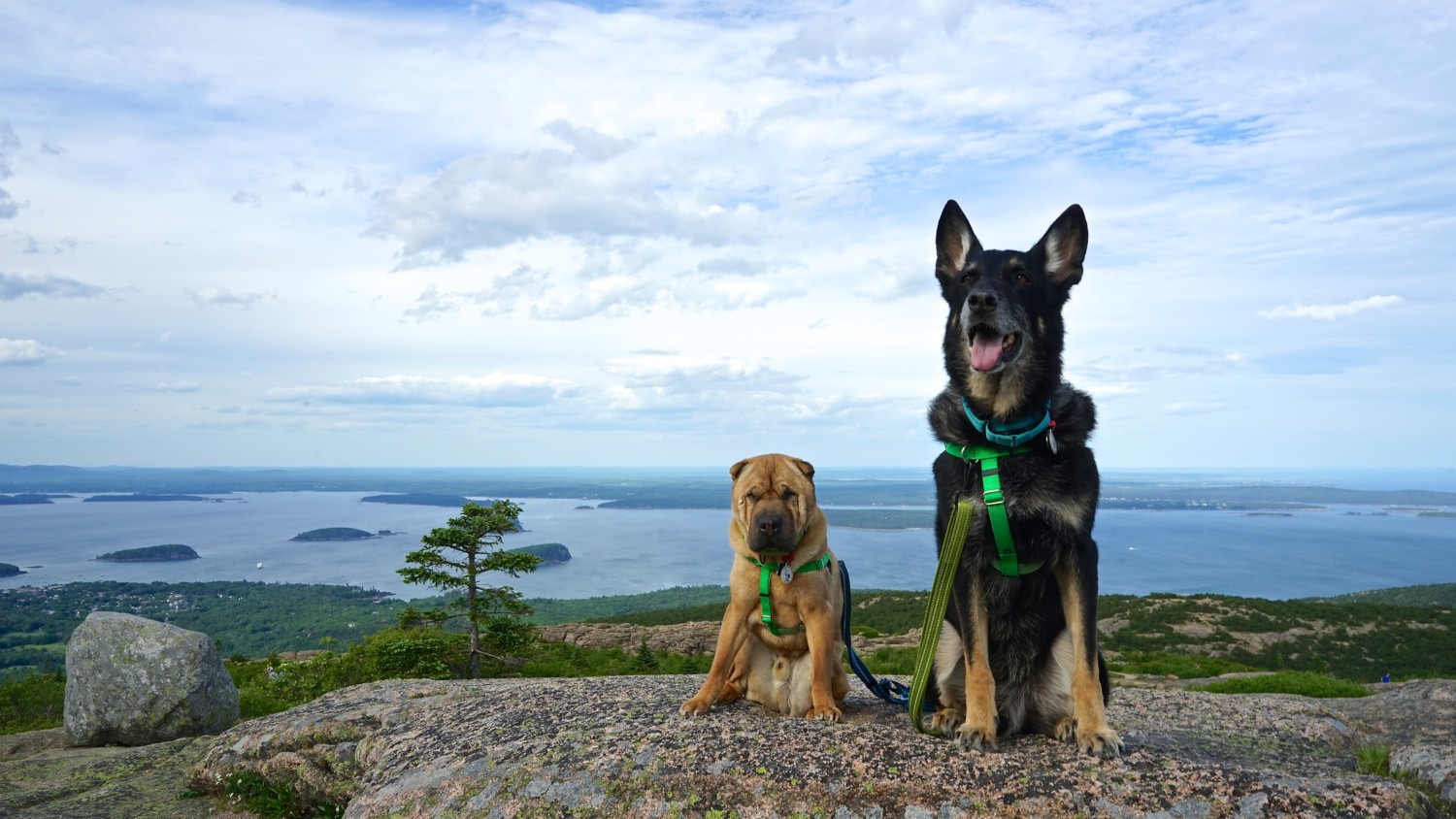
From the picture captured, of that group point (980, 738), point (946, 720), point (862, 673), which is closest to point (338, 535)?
point (862, 673)

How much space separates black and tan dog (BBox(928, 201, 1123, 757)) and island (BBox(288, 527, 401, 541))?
7357 inches

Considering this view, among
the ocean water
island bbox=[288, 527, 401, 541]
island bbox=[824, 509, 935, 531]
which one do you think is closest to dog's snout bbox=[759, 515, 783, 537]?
the ocean water

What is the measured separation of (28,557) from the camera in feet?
474

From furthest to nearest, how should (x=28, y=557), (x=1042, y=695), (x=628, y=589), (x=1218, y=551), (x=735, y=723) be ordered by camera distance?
(x=1218, y=551) < (x=28, y=557) < (x=628, y=589) < (x=735, y=723) < (x=1042, y=695)

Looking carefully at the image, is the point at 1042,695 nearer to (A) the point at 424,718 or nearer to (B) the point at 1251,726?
(B) the point at 1251,726

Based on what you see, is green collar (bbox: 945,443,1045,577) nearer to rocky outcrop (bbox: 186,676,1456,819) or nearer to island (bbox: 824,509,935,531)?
rocky outcrop (bbox: 186,676,1456,819)

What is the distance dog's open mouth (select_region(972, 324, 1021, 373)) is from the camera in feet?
12.1

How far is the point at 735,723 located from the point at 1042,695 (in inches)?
68.0

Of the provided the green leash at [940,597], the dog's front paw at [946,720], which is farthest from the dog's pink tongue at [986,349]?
the dog's front paw at [946,720]

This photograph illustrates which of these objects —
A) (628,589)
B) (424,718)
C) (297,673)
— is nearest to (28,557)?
(628,589)

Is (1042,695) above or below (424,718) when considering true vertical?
above

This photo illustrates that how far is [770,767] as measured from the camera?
12.9 ft

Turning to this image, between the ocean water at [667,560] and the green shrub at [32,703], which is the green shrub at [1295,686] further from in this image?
the ocean water at [667,560]

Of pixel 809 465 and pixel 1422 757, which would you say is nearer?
pixel 809 465
